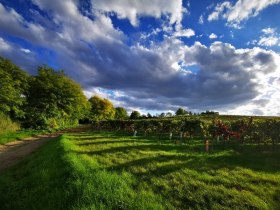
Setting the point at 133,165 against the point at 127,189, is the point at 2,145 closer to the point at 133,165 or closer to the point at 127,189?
the point at 133,165

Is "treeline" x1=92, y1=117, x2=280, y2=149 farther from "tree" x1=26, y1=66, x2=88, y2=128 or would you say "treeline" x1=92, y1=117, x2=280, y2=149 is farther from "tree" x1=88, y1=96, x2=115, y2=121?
"tree" x1=88, y1=96, x2=115, y2=121

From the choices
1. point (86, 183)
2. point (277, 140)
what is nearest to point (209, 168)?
point (86, 183)

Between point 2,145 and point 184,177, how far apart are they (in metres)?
15.9

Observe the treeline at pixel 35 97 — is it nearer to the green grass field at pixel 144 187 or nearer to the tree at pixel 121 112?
the green grass field at pixel 144 187

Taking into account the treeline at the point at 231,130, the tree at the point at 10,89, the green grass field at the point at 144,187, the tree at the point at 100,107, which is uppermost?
the tree at the point at 100,107

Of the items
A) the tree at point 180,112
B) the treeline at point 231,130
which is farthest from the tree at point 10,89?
the tree at point 180,112

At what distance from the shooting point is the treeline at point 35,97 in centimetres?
3065

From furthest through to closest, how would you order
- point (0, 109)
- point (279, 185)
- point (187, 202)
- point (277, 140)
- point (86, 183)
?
point (0, 109)
point (277, 140)
point (279, 185)
point (86, 183)
point (187, 202)

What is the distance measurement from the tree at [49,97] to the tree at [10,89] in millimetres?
3028

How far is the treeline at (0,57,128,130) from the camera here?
101ft

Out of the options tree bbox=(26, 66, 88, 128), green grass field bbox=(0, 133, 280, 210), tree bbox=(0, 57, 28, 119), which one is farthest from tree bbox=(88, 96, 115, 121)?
green grass field bbox=(0, 133, 280, 210)

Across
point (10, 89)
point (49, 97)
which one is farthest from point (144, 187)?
point (49, 97)

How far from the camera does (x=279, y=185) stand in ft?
24.1

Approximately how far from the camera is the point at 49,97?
44562 mm
